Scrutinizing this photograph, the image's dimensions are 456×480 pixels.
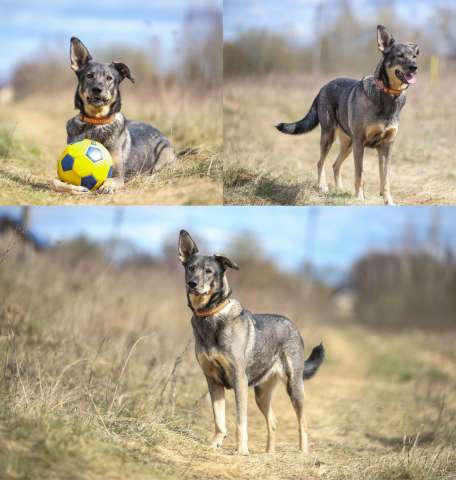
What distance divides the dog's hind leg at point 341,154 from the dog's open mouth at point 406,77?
1.28 metres

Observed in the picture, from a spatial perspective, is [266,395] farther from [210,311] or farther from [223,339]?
[210,311]

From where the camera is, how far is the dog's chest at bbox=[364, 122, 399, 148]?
893cm

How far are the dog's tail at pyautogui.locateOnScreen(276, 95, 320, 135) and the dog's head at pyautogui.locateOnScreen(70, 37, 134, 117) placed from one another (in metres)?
2.15

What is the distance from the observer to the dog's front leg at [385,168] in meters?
9.16

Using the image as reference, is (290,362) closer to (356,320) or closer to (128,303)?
(128,303)

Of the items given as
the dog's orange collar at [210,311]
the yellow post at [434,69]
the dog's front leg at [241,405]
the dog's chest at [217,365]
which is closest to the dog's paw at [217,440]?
the dog's front leg at [241,405]

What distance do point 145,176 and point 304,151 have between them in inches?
155

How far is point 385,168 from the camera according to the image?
9250mm

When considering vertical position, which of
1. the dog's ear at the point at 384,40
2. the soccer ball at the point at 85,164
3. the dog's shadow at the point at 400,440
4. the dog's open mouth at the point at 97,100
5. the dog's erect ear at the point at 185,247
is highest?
the dog's ear at the point at 384,40

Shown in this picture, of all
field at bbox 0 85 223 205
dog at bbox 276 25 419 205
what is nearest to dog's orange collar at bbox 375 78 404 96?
dog at bbox 276 25 419 205

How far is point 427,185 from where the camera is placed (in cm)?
1098

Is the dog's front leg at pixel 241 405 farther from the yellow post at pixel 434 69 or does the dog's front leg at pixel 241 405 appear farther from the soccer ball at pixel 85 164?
the yellow post at pixel 434 69

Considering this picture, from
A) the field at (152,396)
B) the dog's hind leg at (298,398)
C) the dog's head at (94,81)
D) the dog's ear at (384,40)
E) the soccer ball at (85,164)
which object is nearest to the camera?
the field at (152,396)

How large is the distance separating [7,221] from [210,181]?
8.69 meters
